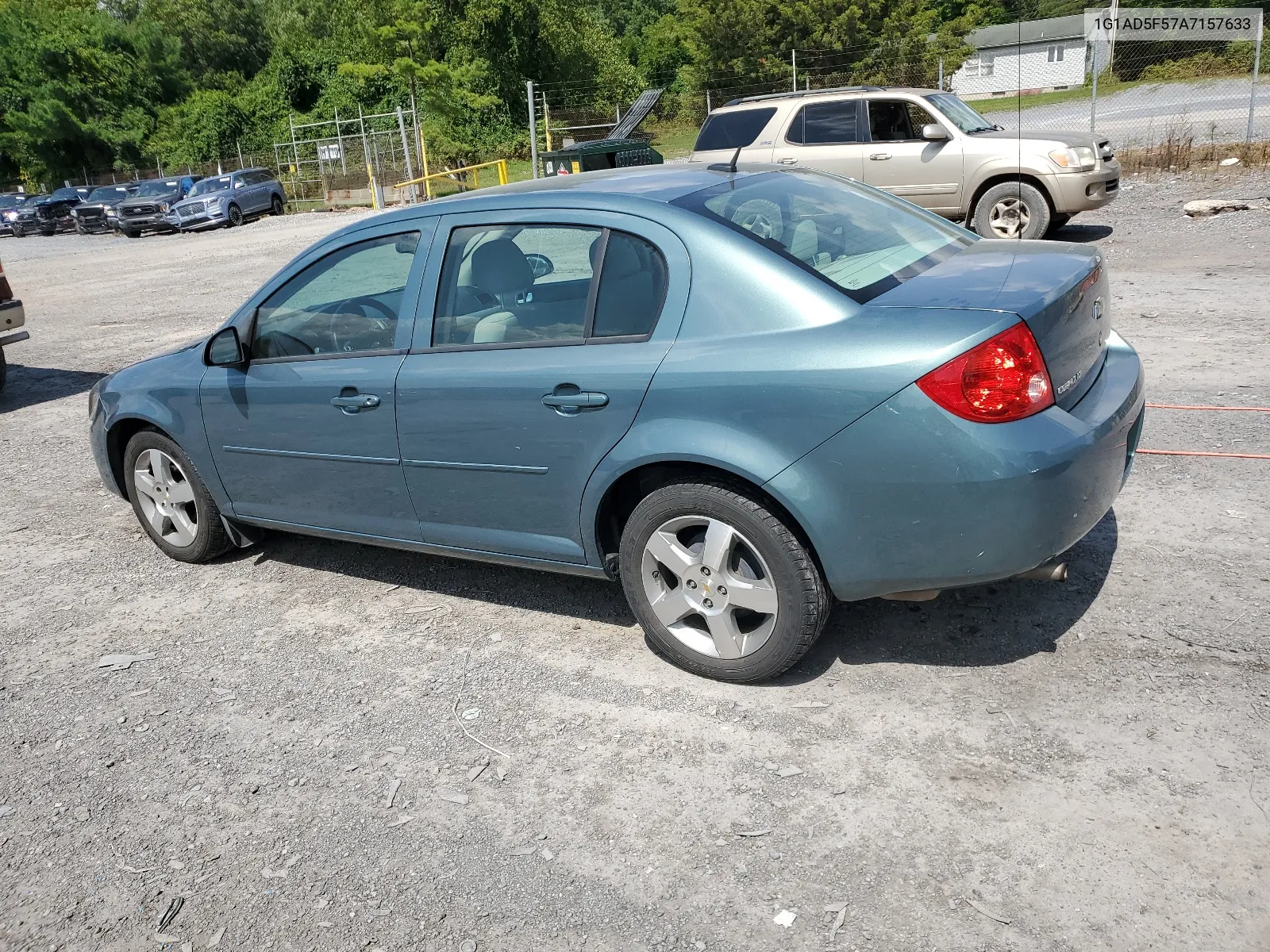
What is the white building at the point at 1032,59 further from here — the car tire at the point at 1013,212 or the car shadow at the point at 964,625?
the car shadow at the point at 964,625

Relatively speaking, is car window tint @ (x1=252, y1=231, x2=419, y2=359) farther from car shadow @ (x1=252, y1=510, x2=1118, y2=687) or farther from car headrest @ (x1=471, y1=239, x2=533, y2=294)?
car shadow @ (x1=252, y1=510, x2=1118, y2=687)

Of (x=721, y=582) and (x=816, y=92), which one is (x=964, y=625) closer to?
(x=721, y=582)

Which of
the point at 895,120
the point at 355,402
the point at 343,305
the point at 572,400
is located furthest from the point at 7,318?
the point at 895,120

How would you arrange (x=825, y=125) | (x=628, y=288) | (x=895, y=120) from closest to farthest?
1. (x=628, y=288)
2. (x=895, y=120)
3. (x=825, y=125)

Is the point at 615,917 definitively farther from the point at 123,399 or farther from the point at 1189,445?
the point at 1189,445

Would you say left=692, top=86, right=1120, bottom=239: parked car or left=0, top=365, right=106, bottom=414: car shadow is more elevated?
left=692, top=86, right=1120, bottom=239: parked car

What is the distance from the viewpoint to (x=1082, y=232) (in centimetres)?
1312

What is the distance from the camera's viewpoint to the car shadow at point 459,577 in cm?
450

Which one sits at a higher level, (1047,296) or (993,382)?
(1047,296)

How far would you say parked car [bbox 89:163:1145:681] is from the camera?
3.17m

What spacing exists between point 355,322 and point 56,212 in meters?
40.9

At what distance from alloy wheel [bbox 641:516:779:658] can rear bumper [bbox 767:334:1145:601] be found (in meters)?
0.25

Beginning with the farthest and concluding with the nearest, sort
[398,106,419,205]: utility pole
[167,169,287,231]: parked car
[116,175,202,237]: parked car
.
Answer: [116,175,202,237]: parked car, [167,169,287,231]: parked car, [398,106,419,205]: utility pole

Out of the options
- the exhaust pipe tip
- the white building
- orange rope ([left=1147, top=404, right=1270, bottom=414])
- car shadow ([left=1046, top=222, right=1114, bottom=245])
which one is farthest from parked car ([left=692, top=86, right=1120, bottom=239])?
the white building
